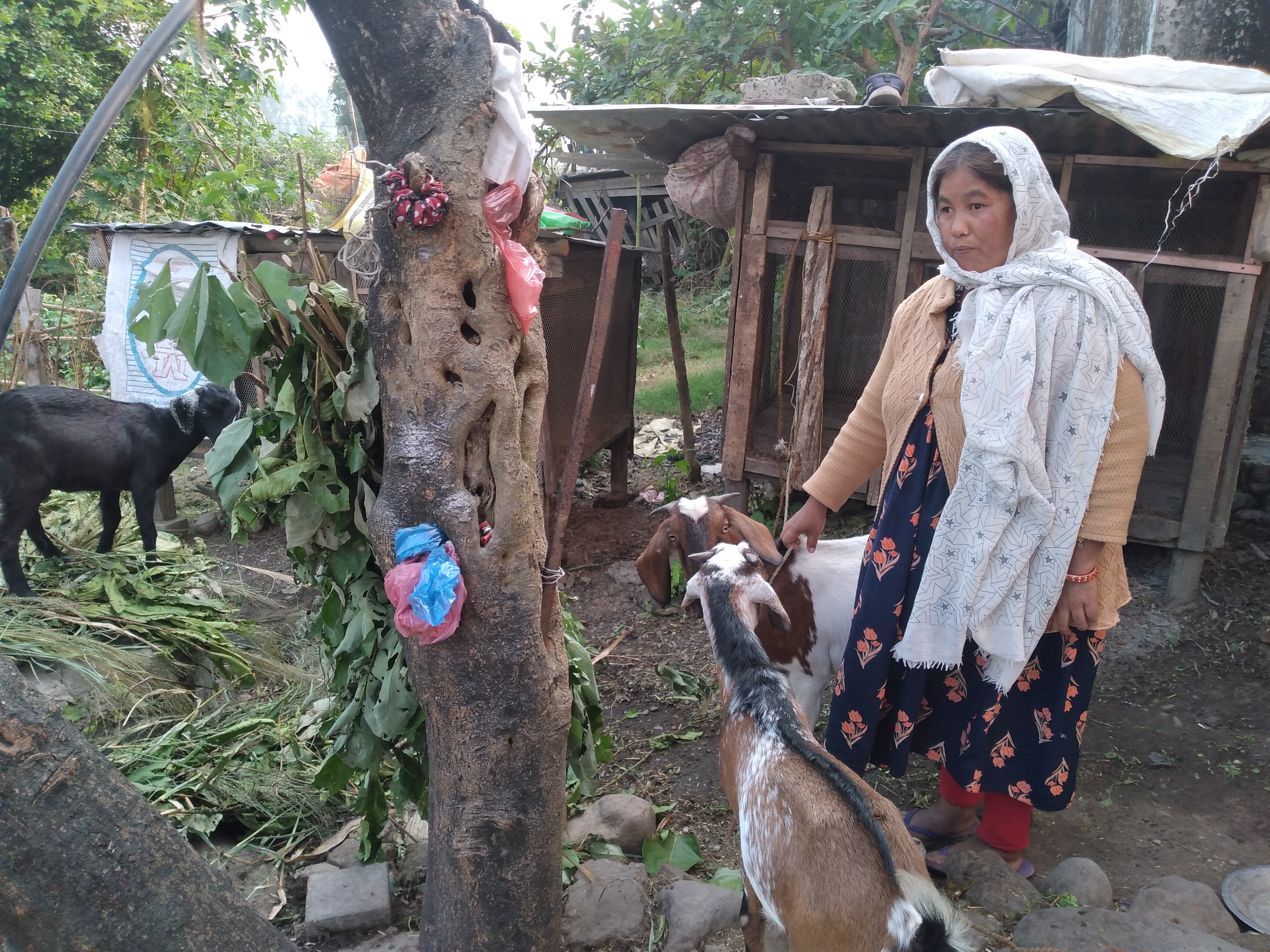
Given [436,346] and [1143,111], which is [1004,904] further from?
[1143,111]

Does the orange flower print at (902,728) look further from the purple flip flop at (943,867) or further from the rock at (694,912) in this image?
the rock at (694,912)

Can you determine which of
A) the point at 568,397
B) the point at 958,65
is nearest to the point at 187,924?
the point at 568,397

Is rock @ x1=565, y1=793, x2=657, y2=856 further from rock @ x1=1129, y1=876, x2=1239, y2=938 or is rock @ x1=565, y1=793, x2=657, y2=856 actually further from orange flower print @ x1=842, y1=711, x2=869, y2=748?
rock @ x1=1129, y1=876, x2=1239, y2=938

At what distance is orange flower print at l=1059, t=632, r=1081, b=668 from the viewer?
244cm

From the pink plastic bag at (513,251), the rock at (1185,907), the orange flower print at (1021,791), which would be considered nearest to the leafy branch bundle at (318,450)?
the pink plastic bag at (513,251)

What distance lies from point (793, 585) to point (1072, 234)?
3889mm

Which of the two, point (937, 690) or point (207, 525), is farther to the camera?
point (207, 525)

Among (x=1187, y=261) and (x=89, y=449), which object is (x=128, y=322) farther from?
(x=1187, y=261)

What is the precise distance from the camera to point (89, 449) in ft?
13.8

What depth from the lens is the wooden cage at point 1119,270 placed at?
4.48 m

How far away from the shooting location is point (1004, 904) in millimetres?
2535

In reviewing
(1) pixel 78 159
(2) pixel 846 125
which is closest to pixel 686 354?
(2) pixel 846 125

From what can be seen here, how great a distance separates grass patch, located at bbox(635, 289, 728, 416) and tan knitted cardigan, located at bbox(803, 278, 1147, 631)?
522 cm

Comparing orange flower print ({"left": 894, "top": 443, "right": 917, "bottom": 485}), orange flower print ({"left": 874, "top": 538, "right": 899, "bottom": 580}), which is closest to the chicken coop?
orange flower print ({"left": 894, "top": 443, "right": 917, "bottom": 485})
